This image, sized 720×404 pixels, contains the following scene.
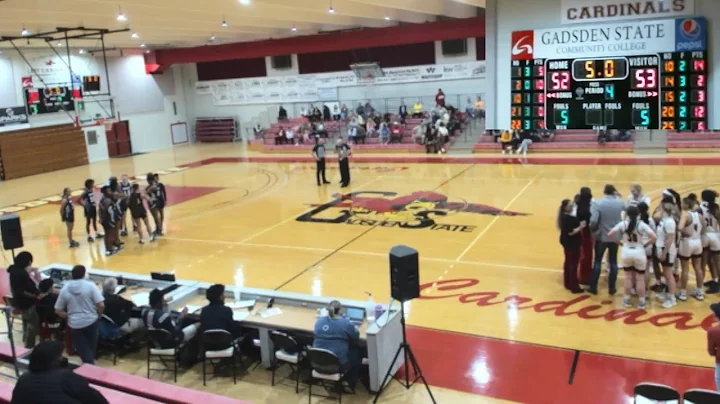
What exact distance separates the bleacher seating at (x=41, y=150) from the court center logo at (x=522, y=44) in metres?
Answer: 25.5

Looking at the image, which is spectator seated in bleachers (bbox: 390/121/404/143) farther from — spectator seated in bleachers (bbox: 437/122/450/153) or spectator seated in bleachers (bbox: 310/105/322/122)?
spectator seated in bleachers (bbox: 310/105/322/122)

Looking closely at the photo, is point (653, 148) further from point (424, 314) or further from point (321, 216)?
point (424, 314)

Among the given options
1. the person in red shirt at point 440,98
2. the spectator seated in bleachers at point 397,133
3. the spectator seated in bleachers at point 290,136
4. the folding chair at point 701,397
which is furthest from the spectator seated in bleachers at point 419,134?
the folding chair at point 701,397

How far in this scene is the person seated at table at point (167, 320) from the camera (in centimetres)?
785

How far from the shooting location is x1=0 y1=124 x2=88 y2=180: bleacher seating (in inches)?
1085

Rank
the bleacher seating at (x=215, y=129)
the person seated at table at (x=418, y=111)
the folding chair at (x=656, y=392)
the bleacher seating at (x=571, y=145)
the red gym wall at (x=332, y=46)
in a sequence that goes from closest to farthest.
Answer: the folding chair at (x=656, y=392)
the bleacher seating at (x=571, y=145)
the red gym wall at (x=332, y=46)
the person seated at table at (x=418, y=111)
the bleacher seating at (x=215, y=129)

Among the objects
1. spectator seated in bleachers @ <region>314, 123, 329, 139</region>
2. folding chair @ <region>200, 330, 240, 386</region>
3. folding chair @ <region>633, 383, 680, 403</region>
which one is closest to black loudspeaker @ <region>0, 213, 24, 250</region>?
folding chair @ <region>200, 330, 240, 386</region>

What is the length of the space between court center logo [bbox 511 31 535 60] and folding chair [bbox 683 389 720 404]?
481 cm

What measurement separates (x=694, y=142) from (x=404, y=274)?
20482mm

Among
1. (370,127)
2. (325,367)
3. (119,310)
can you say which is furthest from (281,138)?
(325,367)

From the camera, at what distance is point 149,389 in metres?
6.70

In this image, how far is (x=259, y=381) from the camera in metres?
7.62

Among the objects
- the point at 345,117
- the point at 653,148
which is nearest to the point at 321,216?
the point at 653,148

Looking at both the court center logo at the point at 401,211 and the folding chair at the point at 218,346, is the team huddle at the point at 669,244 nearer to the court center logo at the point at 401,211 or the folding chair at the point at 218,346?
the court center logo at the point at 401,211
